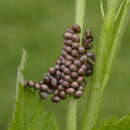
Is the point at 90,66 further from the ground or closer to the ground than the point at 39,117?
further from the ground

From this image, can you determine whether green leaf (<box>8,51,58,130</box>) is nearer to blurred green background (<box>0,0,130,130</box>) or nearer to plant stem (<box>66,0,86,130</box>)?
plant stem (<box>66,0,86,130</box>)

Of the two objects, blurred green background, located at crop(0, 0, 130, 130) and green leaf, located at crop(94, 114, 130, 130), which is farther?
blurred green background, located at crop(0, 0, 130, 130)

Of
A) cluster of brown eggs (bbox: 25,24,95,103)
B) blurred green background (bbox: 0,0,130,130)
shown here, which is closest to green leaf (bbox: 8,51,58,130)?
cluster of brown eggs (bbox: 25,24,95,103)

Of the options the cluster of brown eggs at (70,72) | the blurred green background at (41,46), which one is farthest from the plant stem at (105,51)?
the blurred green background at (41,46)

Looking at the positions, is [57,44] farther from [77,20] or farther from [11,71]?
[77,20]

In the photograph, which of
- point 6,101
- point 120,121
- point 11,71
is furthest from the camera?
point 11,71

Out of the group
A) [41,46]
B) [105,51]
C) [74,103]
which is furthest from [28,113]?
[41,46]

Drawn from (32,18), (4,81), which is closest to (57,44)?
(32,18)
